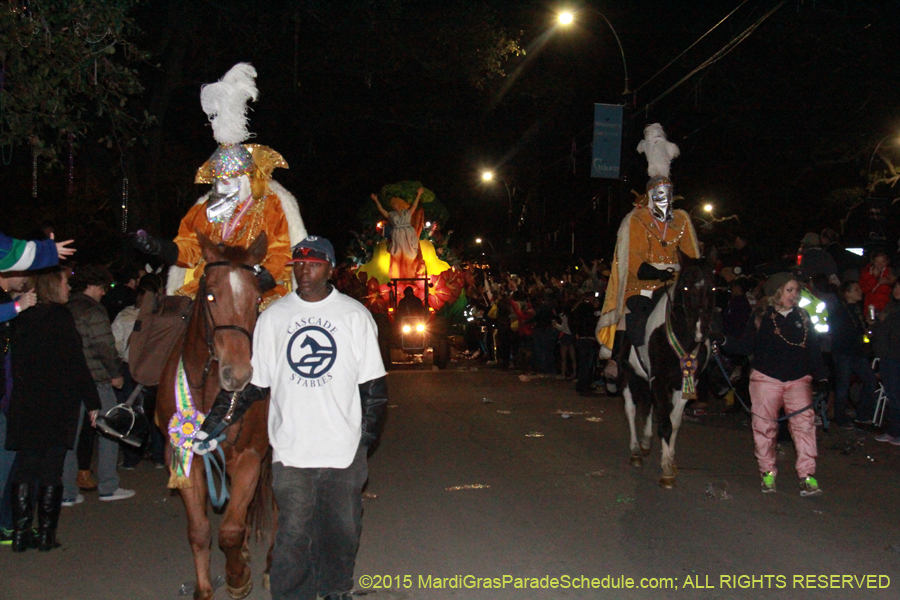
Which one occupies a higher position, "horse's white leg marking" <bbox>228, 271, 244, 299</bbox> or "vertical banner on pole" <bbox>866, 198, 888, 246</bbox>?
"vertical banner on pole" <bbox>866, 198, 888, 246</bbox>

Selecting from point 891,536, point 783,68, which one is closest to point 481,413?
point 891,536

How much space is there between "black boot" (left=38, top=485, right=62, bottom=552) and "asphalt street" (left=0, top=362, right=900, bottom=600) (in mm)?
169

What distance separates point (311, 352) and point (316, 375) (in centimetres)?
13

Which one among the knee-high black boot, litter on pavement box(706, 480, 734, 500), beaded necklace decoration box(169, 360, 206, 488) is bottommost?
litter on pavement box(706, 480, 734, 500)

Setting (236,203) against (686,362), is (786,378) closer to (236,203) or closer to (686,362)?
(686,362)

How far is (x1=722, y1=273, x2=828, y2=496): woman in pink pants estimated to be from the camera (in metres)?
8.30

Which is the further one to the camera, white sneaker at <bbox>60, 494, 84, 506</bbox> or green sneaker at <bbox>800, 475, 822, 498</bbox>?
white sneaker at <bbox>60, 494, 84, 506</bbox>

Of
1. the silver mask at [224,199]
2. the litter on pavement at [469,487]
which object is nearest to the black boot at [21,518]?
the silver mask at [224,199]

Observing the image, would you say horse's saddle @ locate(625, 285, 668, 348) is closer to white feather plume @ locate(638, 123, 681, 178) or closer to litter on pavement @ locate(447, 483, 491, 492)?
white feather plume @ locate(638, 123, 681, 178)

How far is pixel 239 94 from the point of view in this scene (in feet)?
23.1

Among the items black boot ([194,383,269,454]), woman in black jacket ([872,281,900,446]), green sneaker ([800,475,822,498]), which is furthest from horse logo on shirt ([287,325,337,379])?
woman in black jacket ([872,281,900,446])

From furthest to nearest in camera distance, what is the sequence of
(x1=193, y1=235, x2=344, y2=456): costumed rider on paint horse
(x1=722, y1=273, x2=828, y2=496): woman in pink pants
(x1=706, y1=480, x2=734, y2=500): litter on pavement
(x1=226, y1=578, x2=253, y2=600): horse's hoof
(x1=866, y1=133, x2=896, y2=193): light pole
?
(x1=866, y1=133, x2=896, y2=193): light pole < (x1=722, y1=273, x2=828, y2=496): woman in pink pants < (x1=706, y1=480, x2=734, y2=500): litter on pavement < (x1=226, y1=578, x2=253, y2=600): horse's hoof < (x1=193, y1=235, x2=344, y2=456): costumed rider on paint horse

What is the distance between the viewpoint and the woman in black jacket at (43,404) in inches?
267

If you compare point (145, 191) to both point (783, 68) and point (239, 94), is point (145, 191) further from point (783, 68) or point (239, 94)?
point (783, 68)
